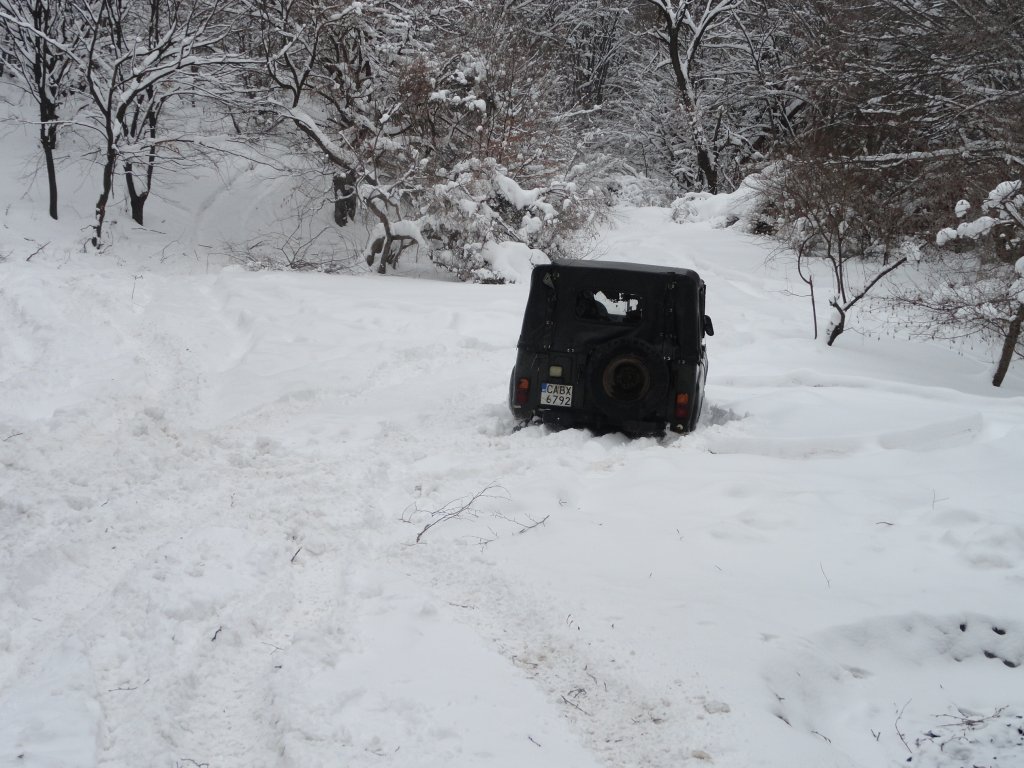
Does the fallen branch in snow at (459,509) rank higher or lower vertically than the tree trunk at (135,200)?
lower

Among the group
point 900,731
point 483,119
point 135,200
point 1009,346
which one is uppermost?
point 483,119

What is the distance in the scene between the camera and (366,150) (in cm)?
1872

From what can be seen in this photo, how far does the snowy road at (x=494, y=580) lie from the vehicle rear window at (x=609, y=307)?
42.4 inches

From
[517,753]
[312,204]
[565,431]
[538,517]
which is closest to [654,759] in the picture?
[517,753]

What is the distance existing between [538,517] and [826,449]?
2.76m

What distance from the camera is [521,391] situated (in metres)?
7.25

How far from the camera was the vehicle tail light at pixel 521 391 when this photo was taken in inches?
285

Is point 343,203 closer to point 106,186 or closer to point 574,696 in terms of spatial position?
point 106,186

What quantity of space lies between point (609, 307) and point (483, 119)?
1351 centimetres

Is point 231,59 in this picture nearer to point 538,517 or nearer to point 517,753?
point 538,517

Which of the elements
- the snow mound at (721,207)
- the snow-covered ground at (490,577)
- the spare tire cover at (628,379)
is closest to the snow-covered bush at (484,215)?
the snow mound at (721,207)

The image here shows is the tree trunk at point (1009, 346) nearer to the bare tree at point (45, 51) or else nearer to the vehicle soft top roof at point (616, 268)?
the vehicle soft top roof at point (616, 268)

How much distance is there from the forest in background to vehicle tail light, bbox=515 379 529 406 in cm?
687

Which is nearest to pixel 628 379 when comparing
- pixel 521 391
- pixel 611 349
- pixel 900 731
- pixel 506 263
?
pixel 611 349
